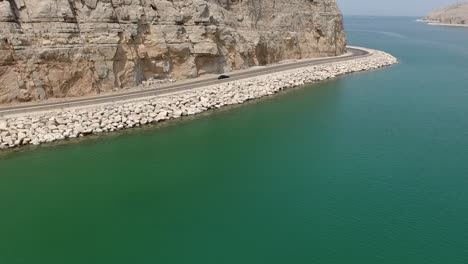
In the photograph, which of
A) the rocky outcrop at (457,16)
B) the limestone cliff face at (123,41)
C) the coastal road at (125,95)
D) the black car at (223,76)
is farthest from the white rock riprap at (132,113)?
the rocky outcrop at (457,16)

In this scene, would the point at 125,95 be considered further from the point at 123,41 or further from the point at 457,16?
the point at 457,16

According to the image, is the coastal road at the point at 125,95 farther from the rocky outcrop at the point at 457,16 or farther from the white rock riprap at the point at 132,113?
the rocky outcrop at the point at 457,16

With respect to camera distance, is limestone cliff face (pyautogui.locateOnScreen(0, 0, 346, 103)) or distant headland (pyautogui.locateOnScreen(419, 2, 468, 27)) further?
distant headland (pyautogui.locateOnScreen(419, 2, 468, 27))

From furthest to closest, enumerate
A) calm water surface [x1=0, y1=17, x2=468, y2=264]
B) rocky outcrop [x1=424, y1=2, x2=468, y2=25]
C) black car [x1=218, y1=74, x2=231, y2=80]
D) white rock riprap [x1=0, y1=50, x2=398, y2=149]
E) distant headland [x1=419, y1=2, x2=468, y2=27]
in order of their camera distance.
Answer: rocky outcrop [x1=424, y1=2, x2=468, y2=25], distant headland [x1=419, y1=2, x2=468, y2=27], black car [x1=218, y1=74, x2=231, y2=80], white rock riprap [x1=0, y1=50, x2=398, y2=149], calm water surface [x1=0, y1=17, x2=468, y2=264]

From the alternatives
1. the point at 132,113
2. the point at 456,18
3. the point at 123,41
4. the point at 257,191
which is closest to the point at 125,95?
the point at 132,113

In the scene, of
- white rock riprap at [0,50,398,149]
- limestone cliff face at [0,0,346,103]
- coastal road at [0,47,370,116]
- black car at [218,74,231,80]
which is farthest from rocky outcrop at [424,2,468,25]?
black car at [218,74,231,80]

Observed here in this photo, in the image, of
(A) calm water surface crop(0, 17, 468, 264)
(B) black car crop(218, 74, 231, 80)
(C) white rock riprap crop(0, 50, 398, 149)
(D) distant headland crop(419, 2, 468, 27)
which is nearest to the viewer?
(A) calm water surface crop(0, 17, 468, 264)

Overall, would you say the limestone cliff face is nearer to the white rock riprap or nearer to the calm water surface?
the white rock riprap

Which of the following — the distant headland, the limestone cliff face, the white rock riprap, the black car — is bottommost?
the distant headland
